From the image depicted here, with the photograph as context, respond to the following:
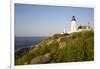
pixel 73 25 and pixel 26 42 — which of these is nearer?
pixel 26 42

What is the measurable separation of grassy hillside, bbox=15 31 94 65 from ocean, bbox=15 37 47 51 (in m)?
0.05

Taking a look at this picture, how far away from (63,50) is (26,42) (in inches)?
16.9

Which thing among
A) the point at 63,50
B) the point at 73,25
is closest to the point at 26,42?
the point at 63,50

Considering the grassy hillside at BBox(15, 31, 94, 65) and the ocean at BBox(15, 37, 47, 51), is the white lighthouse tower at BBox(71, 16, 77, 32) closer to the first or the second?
the grassy hillside at BBox(15, 31, 94, 65)

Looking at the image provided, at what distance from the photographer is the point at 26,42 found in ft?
6.32

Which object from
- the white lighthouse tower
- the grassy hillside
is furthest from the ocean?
the white lighthouse tower

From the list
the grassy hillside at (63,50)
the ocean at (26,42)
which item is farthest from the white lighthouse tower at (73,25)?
the ocean at (26,42)

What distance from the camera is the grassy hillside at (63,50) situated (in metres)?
1.95

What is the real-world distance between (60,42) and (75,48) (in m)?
0.19

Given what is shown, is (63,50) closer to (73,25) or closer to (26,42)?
(73,25)

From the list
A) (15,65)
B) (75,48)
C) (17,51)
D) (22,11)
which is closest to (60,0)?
(22,11)

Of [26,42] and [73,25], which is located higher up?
[73,25]

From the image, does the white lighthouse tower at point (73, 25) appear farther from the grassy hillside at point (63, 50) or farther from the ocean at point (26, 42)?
the ocean at point (26, 42)

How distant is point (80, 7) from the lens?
2.09m
